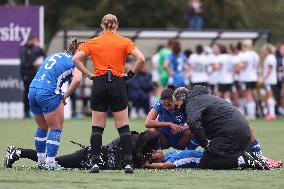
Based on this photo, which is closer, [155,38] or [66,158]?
[66,158]

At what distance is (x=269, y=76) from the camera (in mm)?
33250

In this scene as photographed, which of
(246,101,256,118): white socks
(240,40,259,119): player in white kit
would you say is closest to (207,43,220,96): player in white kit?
(240,40,259,119): player in white kit

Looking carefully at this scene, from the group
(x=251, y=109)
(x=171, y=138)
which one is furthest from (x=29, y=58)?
(x=171, y=138)

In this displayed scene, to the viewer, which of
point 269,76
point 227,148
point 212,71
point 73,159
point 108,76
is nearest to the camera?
point 108,76

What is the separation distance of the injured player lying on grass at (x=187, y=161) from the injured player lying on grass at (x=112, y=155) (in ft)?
0.53

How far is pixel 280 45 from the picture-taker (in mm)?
34812

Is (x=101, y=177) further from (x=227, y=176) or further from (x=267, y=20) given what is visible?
(x=267, y=20)

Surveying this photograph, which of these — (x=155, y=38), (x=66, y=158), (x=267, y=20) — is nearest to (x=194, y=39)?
(x=155, y=38)

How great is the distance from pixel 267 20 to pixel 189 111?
43908 mm

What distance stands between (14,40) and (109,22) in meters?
17.2

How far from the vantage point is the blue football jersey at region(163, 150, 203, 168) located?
16859 millimetres

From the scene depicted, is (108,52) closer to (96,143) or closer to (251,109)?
(96,143)

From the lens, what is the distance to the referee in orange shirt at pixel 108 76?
52.2ft

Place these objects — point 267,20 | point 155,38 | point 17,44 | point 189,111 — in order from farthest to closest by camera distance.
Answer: point 267,20
point 155,38
point 17,44
point 189,111
